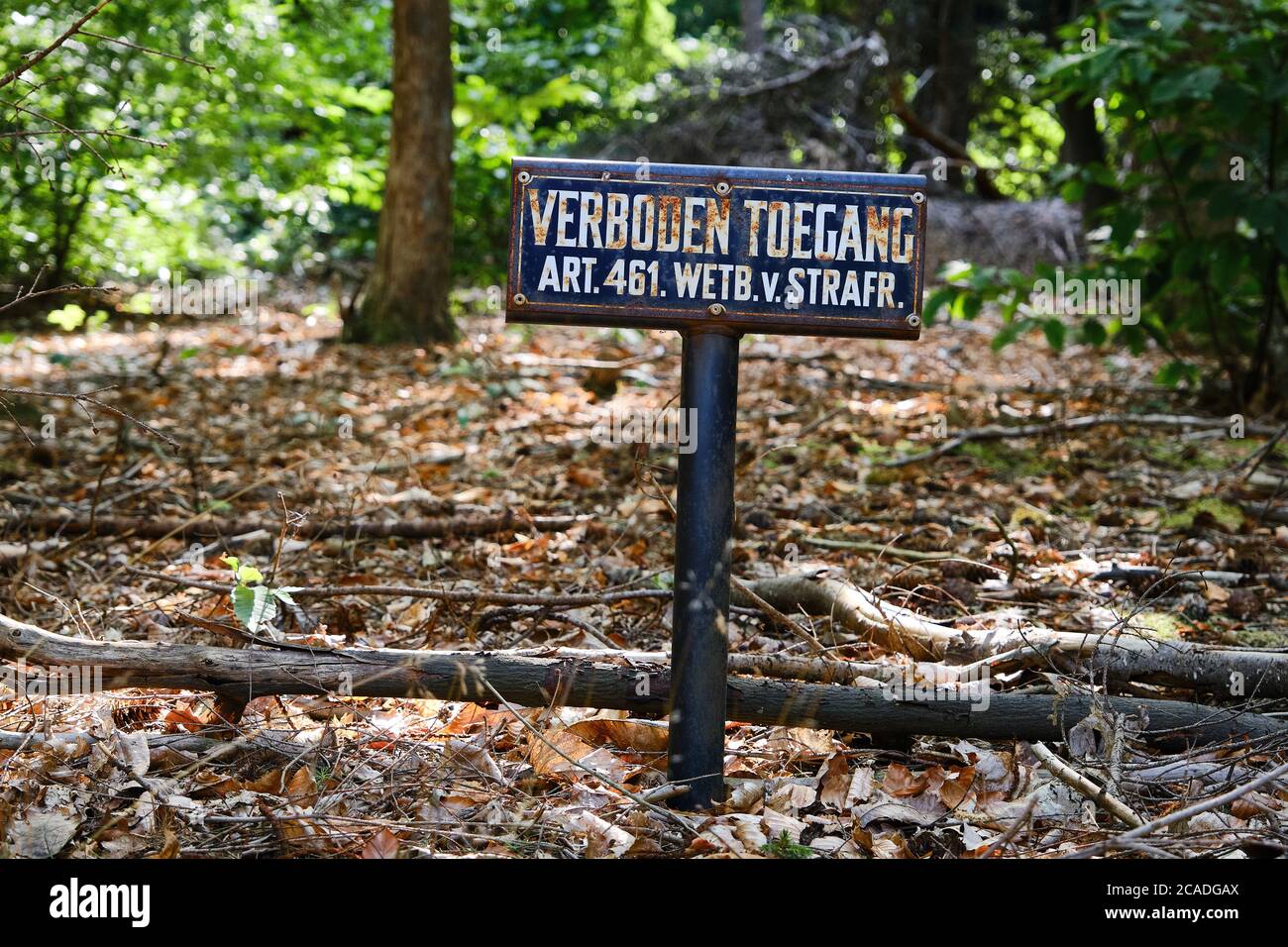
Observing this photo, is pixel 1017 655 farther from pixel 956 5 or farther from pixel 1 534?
pixel 956 5

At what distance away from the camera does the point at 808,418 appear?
6.57 meters

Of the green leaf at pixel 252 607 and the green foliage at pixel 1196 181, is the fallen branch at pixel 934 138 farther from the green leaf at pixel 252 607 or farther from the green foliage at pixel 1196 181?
the green leaf at pixel 252 607

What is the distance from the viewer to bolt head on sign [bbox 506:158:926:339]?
8.01 ft

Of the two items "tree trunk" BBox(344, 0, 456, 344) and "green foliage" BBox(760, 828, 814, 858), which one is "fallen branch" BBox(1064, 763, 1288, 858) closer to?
"green foliage" BBox(760, 828, 814, 858)

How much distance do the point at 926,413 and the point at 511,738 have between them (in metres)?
4.31

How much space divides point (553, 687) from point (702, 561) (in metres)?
0.64

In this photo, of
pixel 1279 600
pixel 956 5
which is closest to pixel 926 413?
pixel 1279 600

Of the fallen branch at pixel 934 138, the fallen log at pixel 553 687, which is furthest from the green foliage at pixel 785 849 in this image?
the fallen branch at pixel 934 138

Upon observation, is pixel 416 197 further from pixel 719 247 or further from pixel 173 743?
pixel 719 247

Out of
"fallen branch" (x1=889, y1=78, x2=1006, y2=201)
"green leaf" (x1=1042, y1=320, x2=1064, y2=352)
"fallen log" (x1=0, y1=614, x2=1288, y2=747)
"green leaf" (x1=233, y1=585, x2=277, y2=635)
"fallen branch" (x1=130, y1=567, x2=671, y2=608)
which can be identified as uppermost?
"fallen branch" (x1=889, y1=78, x2=1006, y2=201)

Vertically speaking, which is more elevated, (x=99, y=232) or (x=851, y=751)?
(x=99, y=232)

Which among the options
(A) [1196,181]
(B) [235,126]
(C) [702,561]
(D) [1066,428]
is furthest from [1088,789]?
(B) [235,126]

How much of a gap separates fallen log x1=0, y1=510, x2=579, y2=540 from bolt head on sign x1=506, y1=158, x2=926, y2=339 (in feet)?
7.65

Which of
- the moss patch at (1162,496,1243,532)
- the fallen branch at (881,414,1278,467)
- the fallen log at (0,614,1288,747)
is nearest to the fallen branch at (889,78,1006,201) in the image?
the fallen branch at (881,414,1278,467)
